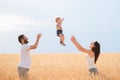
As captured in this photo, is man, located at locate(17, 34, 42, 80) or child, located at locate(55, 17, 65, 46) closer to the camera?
man, located at locate(17, 34, 42, 80)

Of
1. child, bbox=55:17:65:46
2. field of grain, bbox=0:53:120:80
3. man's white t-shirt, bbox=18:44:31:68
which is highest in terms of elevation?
child, bbox=55:17:65:46

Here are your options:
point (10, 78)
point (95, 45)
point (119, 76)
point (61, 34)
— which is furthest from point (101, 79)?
point (10, 78)

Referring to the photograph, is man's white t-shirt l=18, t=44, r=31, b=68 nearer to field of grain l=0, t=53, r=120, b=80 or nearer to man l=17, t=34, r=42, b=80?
man l=17, t=34, r=42, b=80

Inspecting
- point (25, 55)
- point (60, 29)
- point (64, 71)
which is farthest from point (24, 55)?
point (64, 71)

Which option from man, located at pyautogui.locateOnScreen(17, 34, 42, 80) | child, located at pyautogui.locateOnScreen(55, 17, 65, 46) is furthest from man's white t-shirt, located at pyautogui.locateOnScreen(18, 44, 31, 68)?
child, located at pyautogui.locateOnScreen(55, 17, 65, 46)

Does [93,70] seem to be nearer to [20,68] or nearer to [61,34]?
[61,34]

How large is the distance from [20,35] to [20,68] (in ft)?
2.97

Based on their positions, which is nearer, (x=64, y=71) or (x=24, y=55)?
(x=24, y=55)

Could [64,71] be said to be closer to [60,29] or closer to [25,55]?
[60,29]

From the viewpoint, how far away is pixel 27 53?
9.52 meters

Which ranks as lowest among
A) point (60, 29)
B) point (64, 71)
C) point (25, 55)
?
A: point (64, 71)

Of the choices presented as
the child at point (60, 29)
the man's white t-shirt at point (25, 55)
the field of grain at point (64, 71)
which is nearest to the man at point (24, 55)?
the man's white t-shirt at point (25, 55)

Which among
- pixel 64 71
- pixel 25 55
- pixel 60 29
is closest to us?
pixel 25 55

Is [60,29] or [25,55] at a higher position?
[60,29]
